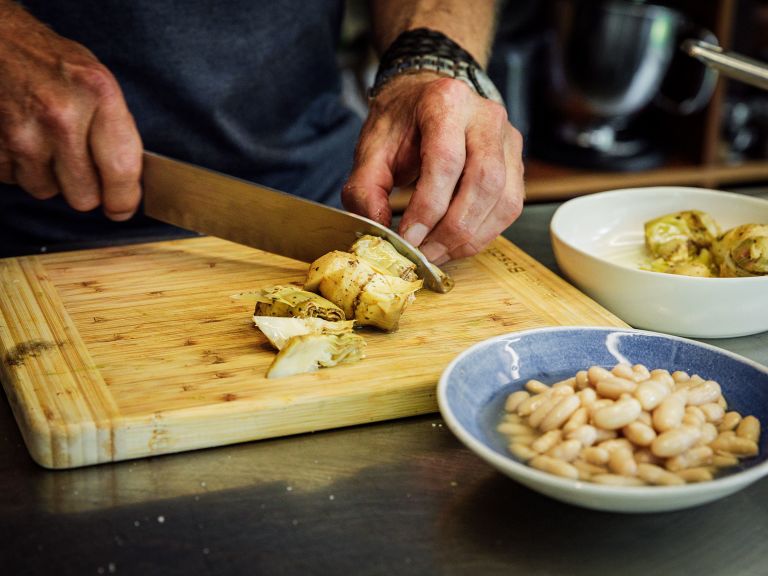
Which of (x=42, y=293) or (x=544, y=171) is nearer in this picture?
(x=42, y=293)

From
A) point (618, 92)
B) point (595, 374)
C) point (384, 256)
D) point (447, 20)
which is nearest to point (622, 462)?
point (595, 374)

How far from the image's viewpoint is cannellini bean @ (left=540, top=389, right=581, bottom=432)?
0.85 metres

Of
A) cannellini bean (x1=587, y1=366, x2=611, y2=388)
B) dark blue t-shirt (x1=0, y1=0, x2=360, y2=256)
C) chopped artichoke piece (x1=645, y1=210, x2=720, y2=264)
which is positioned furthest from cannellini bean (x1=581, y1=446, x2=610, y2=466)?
dark blue t-shirt (x1=0, y1=0, x2=360, y2=256)

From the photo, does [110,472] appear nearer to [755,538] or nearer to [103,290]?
[103,290]

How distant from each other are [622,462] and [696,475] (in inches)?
2.4

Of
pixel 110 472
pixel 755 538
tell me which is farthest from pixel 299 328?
pixel 755 538

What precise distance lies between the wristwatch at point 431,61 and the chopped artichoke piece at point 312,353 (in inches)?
23.2

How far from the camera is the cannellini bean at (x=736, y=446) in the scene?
32.8 inches

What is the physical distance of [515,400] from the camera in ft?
2.98

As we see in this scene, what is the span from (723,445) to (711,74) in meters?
2.24

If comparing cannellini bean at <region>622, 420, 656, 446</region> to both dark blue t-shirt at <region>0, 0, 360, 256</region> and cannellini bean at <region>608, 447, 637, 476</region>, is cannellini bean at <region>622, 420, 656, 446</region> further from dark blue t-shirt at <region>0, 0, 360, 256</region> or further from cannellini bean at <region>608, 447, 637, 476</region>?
dark blue t-shirt at <region>0, 0, 360, 256</region>

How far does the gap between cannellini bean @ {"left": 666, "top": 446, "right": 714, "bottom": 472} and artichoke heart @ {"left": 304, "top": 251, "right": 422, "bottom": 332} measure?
408 millimetres

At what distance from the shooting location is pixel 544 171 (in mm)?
3074

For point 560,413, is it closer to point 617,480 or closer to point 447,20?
point 617,480
